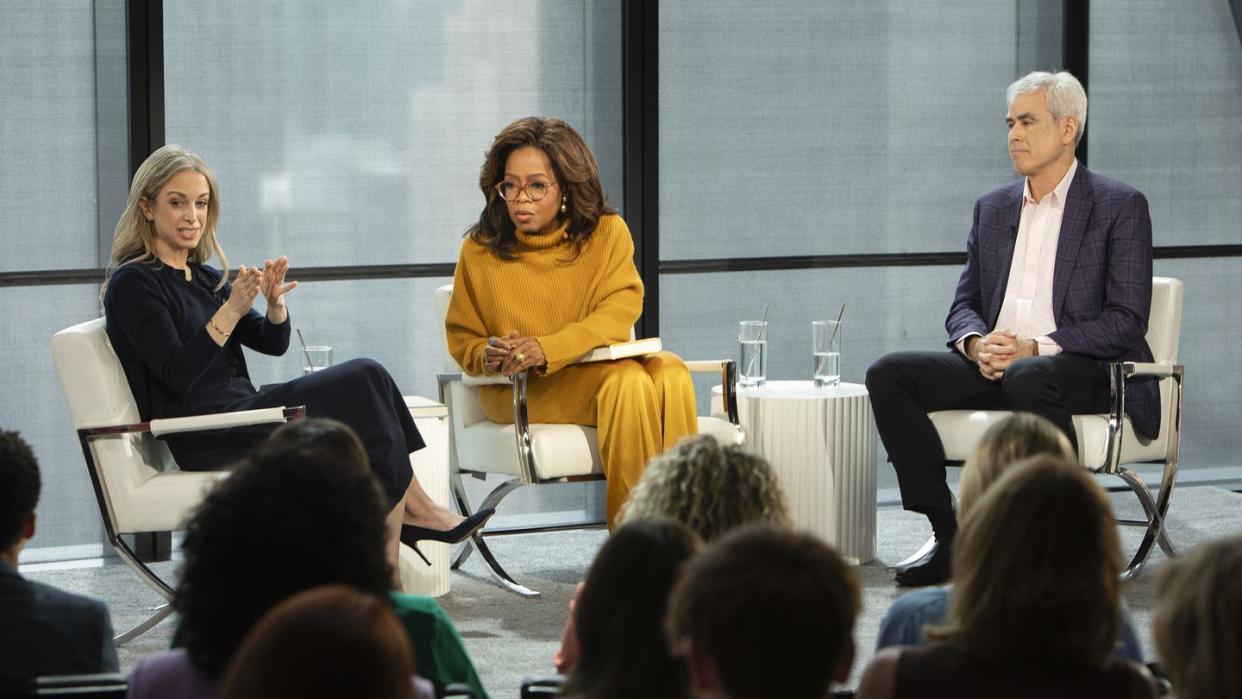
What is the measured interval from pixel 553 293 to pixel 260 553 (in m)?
2.93

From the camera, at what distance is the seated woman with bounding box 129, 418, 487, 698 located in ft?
6.30

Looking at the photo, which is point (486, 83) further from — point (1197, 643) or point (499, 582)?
point (1197, 643)

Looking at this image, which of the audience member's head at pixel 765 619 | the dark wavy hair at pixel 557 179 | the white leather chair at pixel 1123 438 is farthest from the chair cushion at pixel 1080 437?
the audience member's head at pixel 765 619

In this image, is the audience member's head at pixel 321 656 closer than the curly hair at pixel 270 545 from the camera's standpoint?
Yes

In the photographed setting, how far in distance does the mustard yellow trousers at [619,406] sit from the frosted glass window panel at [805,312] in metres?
1.01

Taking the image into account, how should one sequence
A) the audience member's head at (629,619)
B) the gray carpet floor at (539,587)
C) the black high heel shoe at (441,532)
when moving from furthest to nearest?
1. the black high heel shoe at (441,532)
2. the gray carpet floor at (539,587)
3. the audience member's head at (629,619)

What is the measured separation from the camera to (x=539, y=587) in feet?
15.8

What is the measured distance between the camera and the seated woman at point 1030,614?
6.20 feet

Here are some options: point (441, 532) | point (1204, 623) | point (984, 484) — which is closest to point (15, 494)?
point (984, 484)

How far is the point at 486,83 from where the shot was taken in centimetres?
558

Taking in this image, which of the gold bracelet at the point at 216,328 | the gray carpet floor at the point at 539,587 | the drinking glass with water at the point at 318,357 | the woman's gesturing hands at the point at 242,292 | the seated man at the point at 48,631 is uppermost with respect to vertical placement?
the woman's gesturing hands at the point at 242,292

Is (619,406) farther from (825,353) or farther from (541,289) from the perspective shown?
(825,353)

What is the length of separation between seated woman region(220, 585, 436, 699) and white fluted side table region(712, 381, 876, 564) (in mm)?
3676

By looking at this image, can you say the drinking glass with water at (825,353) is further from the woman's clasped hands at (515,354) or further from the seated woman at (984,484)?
the seated woman at (984,484)
